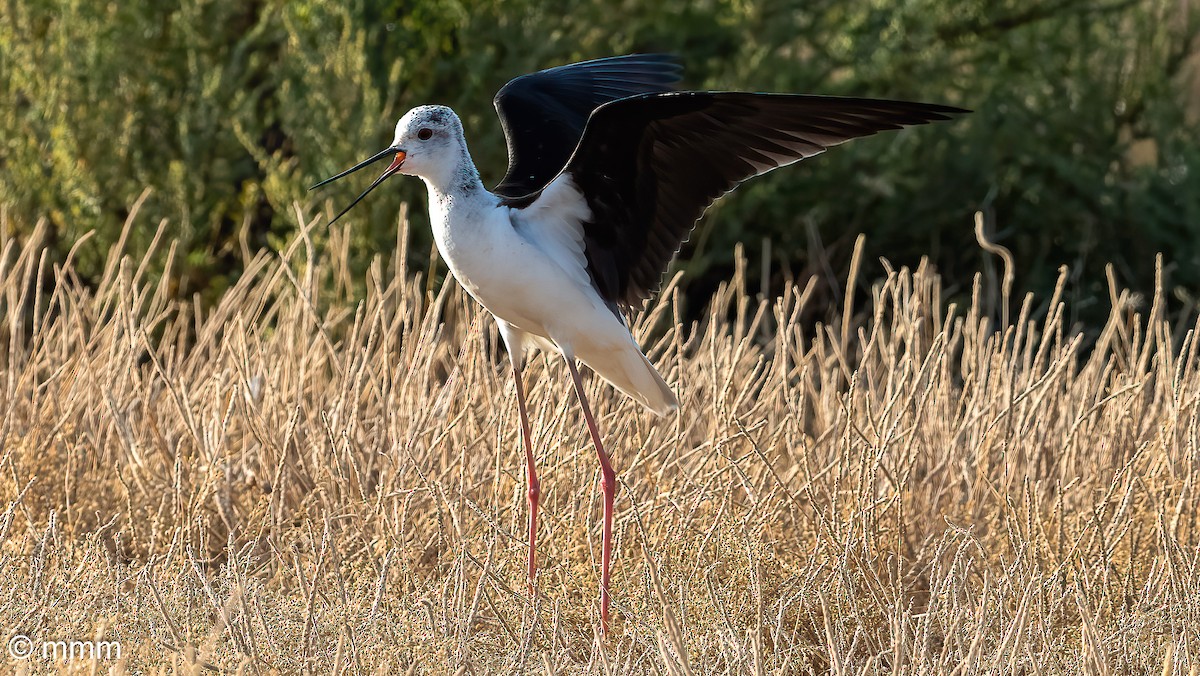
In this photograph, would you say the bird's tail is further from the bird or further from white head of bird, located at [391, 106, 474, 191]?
white head of bird, located at [391, 106, 474, 191]

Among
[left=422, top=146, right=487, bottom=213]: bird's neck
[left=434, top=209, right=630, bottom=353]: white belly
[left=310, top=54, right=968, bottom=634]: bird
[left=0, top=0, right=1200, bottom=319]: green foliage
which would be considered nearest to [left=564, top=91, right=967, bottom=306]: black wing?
[left=310, top=54, right=968, bottom=634]: bird

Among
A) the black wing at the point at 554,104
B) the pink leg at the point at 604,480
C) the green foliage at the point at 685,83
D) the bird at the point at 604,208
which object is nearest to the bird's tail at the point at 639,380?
the bird at the point at 604,208

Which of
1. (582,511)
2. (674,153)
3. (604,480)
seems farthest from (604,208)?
(582,511)

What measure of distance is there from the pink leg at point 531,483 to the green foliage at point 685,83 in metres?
1.92

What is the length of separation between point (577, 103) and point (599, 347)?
876 mm

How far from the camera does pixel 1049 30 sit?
279 inches

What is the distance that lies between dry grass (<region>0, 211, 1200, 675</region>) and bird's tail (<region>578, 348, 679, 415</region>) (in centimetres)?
10

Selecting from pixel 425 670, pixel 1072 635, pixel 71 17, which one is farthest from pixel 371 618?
pixel 71 17

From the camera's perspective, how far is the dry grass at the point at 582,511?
2854 mm

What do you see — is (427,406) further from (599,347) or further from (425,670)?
(425,670)

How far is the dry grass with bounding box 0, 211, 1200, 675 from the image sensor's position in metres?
2.85

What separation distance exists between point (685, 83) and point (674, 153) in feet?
9.56

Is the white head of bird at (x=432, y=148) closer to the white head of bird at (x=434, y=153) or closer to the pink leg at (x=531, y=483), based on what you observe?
the white head of bird at (x=434, y=153)

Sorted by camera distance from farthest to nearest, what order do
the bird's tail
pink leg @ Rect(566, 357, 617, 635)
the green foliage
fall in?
the green foliage, the bird's tail, pink leg @ Rect(566, 357, 617, 635)
